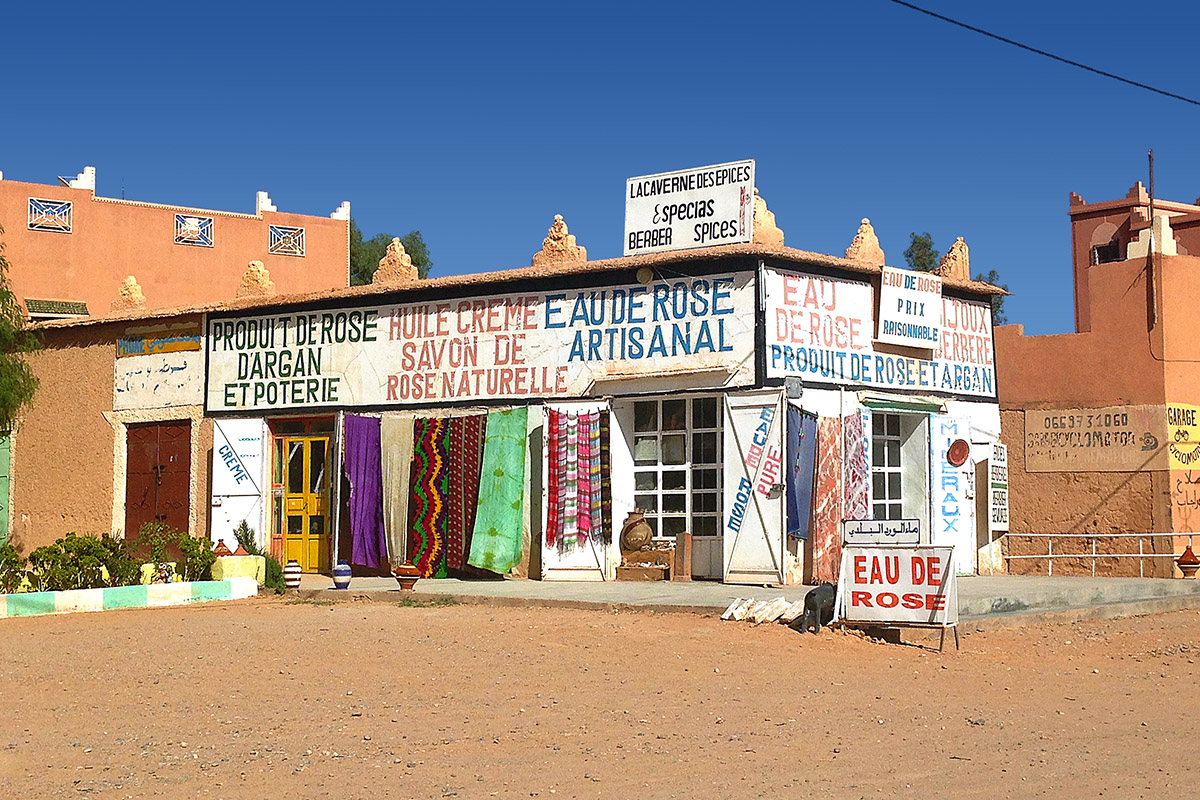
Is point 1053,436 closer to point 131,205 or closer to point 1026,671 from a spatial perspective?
point 1026,671

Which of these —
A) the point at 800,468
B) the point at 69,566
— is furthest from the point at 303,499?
the point at 800,468

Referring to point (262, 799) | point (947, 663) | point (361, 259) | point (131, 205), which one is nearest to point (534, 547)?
point (947, 663)

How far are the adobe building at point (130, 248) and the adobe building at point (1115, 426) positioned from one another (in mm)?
20942

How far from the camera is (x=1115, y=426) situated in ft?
57.7

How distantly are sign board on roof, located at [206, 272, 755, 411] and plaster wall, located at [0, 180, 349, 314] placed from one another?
1413 cm

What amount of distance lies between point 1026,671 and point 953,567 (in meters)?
1.08

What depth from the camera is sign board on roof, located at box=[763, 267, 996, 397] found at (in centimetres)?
1491

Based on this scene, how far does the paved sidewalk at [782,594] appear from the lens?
12625 millimetres

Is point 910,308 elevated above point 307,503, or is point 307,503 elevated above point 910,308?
point 910,308

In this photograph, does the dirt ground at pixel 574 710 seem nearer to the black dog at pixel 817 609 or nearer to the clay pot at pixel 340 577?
the black dog at pixel 817 609

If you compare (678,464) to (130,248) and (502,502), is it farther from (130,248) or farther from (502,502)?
(130,248)

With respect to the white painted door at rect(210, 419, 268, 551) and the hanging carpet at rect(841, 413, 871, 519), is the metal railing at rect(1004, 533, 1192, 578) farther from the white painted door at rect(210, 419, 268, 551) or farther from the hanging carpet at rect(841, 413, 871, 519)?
the white painted door at rect(210, 419, 268, 551)

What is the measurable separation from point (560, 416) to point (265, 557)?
12.7 feet

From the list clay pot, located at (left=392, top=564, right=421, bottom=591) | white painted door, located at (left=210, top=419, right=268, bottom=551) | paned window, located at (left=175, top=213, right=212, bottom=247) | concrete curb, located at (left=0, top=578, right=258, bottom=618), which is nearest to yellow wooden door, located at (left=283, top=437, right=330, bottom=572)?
white painted door, located at (left=210, top=419, right=268, bottom=551)
